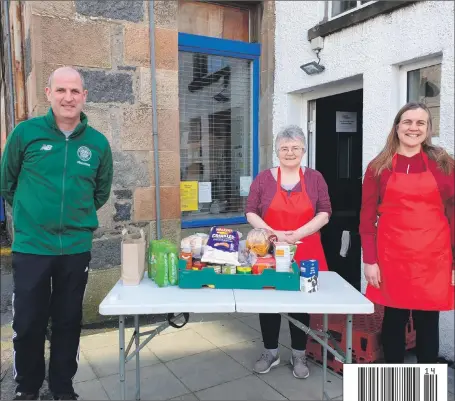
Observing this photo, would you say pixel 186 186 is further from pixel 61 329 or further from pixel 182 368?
pixel 61 329

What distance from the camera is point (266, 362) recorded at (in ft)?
9.59

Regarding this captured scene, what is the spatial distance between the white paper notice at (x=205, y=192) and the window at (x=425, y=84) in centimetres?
200

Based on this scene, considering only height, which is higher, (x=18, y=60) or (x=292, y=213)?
(x=18, y=60)

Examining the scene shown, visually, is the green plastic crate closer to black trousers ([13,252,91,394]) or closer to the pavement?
black trousers ([13,252,91,394])

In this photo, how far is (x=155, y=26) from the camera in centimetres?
383

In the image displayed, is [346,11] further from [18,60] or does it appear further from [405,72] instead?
[18,60]

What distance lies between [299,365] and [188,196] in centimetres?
201

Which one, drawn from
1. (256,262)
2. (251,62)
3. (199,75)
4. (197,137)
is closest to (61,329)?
(256,262)

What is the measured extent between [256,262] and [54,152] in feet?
3.91

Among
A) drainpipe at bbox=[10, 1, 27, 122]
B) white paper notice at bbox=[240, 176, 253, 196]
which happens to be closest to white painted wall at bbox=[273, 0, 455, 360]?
white paper notice at bbox=[240, 176, 253, 196]

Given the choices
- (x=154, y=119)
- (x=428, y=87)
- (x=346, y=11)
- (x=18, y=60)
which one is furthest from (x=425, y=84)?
(x=18, y=60)

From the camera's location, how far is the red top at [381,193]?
211 cm

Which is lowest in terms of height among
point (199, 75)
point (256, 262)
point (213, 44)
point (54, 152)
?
point (256, 262)

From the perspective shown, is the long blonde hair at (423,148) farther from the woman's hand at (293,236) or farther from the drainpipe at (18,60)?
the drainpipe at (18,60)
